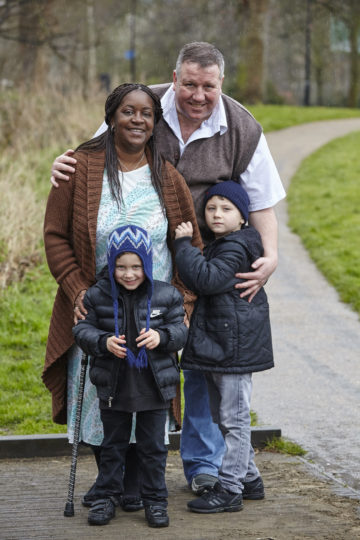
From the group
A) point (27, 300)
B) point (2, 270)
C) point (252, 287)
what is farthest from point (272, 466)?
point (2, 270)

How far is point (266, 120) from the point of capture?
23.5 metres

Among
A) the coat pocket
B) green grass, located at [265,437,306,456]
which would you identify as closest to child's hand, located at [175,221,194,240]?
the coat pocket

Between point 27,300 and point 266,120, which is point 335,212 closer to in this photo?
point 27,300

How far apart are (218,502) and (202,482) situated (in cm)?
34

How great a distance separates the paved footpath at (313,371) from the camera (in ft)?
18.5

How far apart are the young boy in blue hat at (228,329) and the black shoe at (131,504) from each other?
0.25 m

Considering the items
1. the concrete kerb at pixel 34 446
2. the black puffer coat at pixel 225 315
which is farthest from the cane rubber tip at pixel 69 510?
the concrete kerb at pixel 34 446

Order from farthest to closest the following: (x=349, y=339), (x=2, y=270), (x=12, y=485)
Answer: (x=2, y=270), (x=349, y=339), (x=12, y=485)

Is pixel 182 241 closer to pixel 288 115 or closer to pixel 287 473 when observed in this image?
pixel 287 473

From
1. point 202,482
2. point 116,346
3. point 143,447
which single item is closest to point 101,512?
point 143,447

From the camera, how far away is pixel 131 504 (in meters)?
4.18

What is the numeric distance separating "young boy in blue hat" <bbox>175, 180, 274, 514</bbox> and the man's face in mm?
367

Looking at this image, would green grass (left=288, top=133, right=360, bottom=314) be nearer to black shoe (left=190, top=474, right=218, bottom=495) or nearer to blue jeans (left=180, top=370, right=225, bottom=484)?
blue jeans (left=180, top=370, right=225, bottom=484)

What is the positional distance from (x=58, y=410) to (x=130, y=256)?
0.96m
